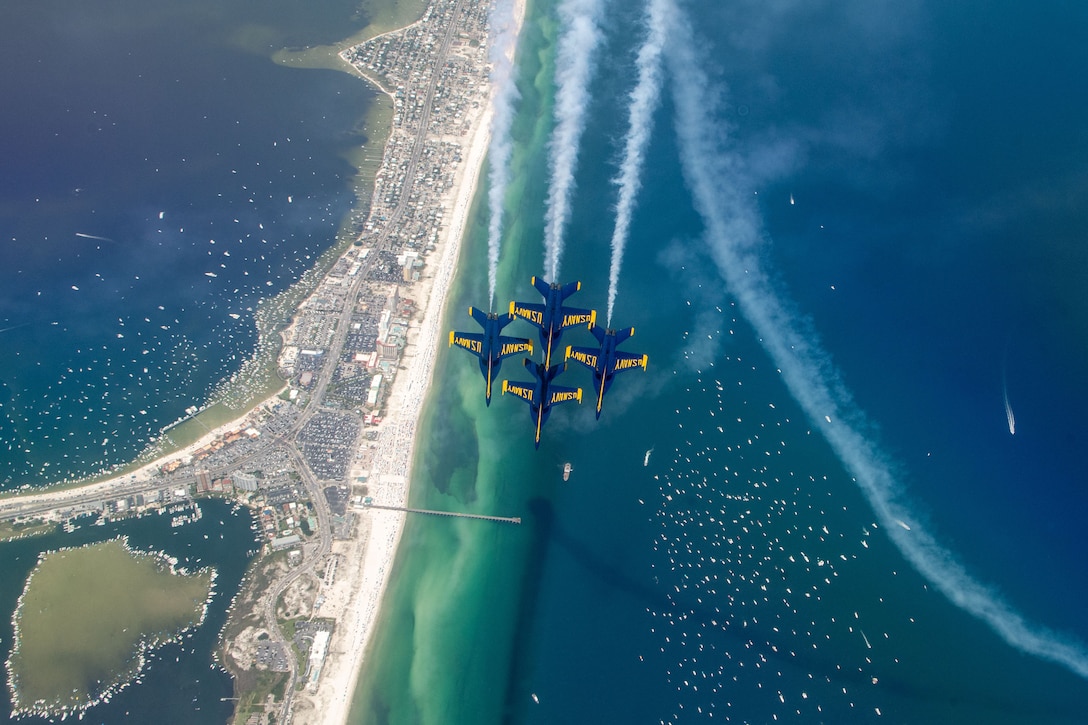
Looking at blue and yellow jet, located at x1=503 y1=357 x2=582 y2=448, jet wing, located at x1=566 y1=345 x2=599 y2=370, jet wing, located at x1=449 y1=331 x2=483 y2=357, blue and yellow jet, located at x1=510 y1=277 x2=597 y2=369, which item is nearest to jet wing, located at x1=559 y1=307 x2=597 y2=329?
blue and yellow jet, located at x1=510 y1=277 x2=597 y2=369

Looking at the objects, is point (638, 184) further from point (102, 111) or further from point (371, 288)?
point (102, 111)

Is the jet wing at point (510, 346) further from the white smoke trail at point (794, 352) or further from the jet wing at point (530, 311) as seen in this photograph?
the white smoke trail at point (794, 352)

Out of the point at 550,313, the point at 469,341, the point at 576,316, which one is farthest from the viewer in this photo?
the point at 576,316

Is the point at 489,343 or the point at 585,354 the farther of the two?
the point at 585,354

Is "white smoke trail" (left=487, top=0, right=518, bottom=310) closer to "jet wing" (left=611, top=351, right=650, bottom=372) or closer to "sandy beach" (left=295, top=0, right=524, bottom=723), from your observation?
"sandy beach" (left=295, top=0, right=524, bottom=723)

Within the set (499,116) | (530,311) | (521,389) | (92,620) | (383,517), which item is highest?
(499,116)

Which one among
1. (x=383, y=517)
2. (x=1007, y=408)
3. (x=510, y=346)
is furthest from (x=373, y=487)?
(x=1007, y=408)

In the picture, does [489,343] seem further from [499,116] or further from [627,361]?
[499,116]

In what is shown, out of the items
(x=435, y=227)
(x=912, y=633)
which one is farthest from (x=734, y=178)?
(x=912, y=633)
